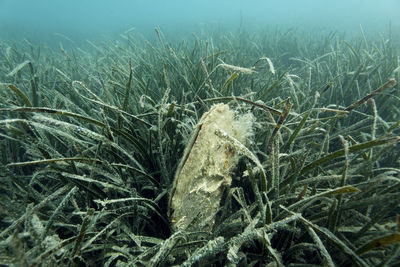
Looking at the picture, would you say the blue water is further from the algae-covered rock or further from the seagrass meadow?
the algae-covered rock

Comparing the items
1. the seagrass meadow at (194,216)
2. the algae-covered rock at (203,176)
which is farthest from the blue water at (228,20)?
the algae-covered rock at (203,176)

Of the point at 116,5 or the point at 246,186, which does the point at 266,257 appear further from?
the point at 116,5

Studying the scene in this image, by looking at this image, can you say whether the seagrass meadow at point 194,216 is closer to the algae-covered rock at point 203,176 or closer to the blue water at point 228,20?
the algae-covered rock at point 203,176

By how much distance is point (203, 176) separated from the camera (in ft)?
4.34

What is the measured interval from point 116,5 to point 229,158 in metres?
105

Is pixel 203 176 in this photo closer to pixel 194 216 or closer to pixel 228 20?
pixel 194 216

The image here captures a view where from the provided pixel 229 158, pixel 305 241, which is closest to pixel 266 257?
pixel 305 241

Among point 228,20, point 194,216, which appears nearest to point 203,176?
point 194,216

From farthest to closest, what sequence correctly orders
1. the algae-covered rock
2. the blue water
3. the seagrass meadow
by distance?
the blue water, the algae-covered rock, the seagrass meadow

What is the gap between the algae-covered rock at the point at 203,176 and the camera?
131 centimetres

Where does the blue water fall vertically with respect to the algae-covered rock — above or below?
above

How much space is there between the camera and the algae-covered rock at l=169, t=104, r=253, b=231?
1.31 meters

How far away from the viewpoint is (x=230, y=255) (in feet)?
3.36

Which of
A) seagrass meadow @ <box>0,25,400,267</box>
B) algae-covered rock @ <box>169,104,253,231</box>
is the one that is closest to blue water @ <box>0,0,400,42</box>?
seagrass meadow @ <box>0,25,400,267</box>
